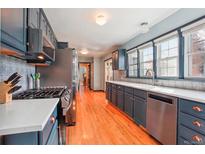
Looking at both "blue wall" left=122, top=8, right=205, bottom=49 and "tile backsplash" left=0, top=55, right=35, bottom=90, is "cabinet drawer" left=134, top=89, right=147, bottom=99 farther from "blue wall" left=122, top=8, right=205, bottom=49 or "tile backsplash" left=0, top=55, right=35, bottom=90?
"tile backsplash" left=0, top=55, right=35, bottom=90

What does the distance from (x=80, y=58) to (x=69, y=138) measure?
817cm

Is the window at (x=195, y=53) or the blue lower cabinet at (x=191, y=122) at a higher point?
the window at (x=195, y=53)

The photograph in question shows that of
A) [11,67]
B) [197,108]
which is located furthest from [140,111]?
[11,67]

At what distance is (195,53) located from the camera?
107 inches

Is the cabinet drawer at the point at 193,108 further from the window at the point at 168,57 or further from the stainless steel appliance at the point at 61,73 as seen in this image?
the stainless steel appliance at the point at 61,73

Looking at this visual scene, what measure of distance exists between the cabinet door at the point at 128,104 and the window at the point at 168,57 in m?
0.89

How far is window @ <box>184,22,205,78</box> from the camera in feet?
8.51

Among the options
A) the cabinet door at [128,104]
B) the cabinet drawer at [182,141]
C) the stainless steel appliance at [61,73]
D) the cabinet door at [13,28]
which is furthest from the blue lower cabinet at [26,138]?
the cabinet door at [128,104]

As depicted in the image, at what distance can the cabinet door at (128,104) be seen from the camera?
3.74 meters

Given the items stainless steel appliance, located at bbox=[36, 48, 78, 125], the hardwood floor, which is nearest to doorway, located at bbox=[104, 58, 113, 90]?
the hardwood floor

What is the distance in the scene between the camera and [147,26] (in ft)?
12.4

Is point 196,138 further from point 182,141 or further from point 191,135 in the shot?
point 182,141

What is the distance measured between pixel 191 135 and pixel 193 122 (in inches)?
6.7

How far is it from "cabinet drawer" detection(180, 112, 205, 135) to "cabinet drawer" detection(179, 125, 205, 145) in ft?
0.18
